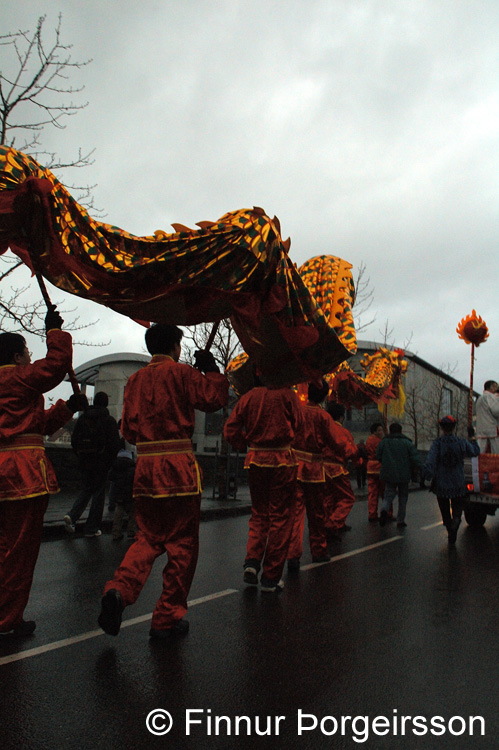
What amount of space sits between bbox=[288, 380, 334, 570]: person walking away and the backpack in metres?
3.07

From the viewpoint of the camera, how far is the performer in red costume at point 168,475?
3.57 m

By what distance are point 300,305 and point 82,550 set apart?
453 centimetres

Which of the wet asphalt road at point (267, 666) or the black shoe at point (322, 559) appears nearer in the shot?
the wet asphalt road at point (267, 666)

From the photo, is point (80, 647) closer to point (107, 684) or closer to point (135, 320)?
point (107, 684)

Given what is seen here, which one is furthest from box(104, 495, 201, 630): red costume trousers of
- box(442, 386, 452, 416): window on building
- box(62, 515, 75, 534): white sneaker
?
box(442, 386, 452, 416): window on building

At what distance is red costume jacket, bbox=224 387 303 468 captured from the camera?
200 inches

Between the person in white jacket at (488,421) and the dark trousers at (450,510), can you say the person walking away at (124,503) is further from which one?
the person in white jacket at (488,421)

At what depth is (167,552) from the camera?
362 centimetres

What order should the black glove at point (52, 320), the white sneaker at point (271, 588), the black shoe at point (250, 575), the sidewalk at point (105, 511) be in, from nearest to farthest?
the black glove at point (52, 320), the white sneaker at point (271, 588), the black shoe at point (250, 575), the sidewalk at point (105, 511)

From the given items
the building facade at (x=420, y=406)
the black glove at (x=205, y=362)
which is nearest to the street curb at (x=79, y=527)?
the black glove at (x=205, y=362)

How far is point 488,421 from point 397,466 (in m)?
1.83

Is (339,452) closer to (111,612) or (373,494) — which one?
(111,612)

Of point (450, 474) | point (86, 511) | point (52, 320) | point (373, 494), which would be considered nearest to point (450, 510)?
point (450, 474)

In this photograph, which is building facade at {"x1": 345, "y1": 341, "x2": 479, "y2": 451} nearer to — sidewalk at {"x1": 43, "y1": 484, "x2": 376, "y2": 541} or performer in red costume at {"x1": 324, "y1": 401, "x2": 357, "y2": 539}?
sidewalk at {"x1": 43, "y1": 484, "x2": 376, "y2": 541}
